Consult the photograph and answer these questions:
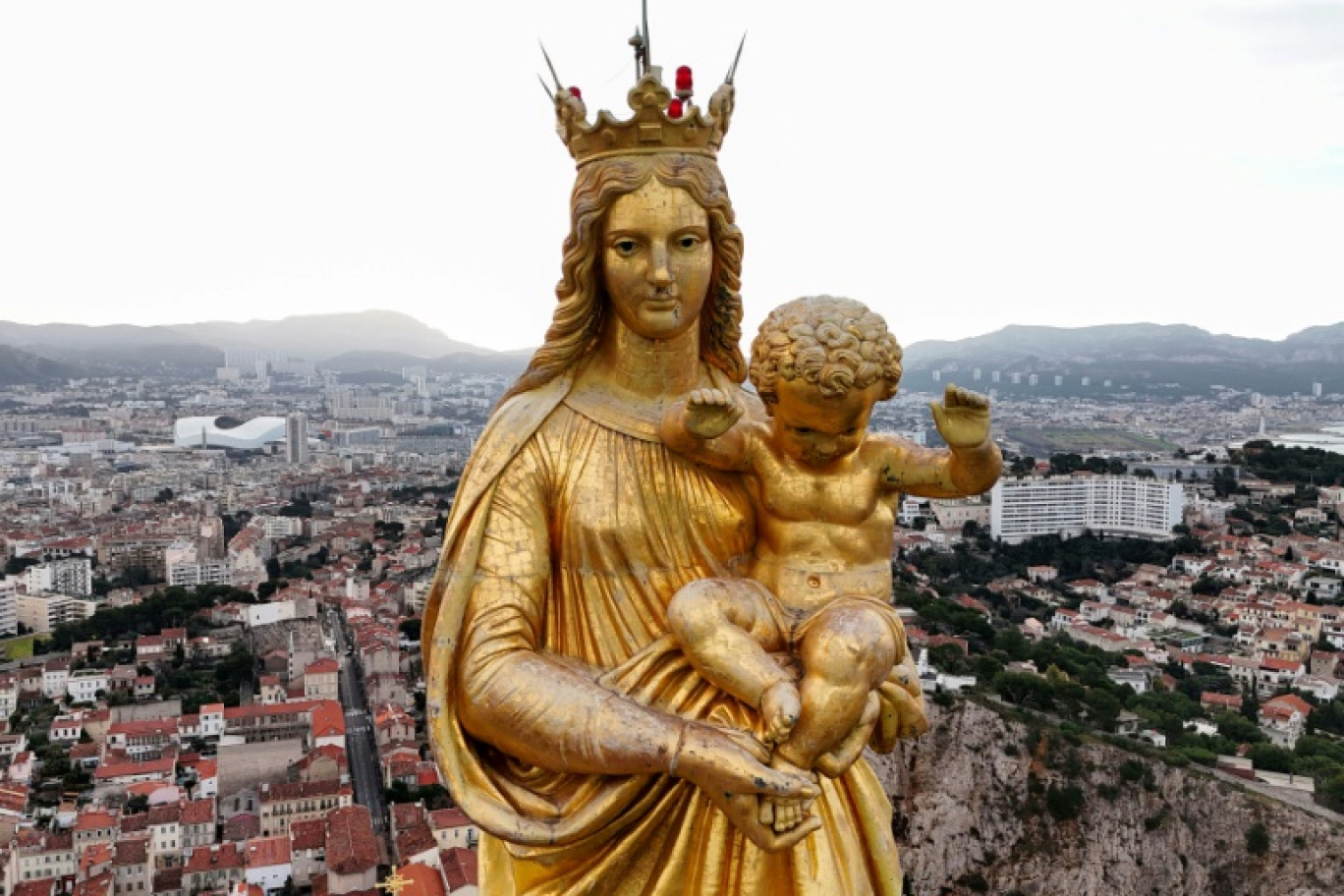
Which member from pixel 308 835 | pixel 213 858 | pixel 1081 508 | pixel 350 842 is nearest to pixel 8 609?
pixel 213 858

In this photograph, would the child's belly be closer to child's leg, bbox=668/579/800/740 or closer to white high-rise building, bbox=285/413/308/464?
child's leg, bbox=668/579/800/740

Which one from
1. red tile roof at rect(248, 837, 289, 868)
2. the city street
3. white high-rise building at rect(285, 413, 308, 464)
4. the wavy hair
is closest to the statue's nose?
the wavy hair

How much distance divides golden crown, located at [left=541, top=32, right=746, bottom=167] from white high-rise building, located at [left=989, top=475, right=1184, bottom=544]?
57185mm

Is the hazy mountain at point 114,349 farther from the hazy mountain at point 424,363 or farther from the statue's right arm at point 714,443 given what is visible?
the statue's right arm at point 714,443

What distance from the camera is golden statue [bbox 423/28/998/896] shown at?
110 inches

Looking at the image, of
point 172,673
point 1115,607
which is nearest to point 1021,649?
point 1115,607

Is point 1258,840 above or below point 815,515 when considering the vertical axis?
below

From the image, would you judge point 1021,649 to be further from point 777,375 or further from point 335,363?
point 335,363

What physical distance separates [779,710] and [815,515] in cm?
56

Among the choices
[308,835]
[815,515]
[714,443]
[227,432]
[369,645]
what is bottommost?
[308,835]

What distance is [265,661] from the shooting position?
39.4 m

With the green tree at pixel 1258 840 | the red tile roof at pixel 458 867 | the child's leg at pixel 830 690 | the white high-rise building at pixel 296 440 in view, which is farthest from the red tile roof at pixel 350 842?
the white high-rise building at pixel 296 440

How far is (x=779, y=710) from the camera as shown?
267 centimetres

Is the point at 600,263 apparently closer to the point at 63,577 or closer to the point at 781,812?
the point at 781,812
